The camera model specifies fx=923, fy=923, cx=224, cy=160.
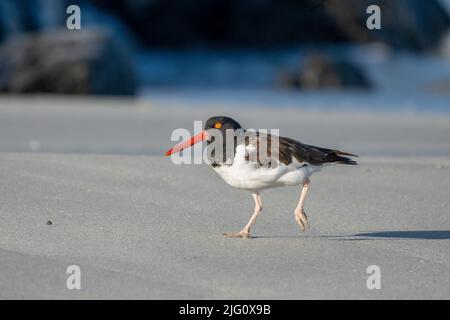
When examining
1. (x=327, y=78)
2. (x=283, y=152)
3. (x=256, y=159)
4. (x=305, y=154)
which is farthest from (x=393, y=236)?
(x=327, y=78)

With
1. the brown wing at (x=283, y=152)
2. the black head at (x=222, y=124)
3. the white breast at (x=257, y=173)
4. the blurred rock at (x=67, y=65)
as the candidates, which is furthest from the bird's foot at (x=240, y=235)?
the blurred rock at (x=67, y=65)

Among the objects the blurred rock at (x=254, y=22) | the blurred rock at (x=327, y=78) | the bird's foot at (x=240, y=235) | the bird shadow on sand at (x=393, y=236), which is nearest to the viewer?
the bird's foot at (x=240, y=235)

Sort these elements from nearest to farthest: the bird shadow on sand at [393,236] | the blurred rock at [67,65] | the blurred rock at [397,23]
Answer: the bird shadow on sand at [393,236] < the blurred rock at [67,65] < the blurred rock at [397,23]

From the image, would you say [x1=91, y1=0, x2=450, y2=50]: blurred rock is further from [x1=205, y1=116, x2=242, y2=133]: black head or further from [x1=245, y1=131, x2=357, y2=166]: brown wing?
[x1=205, y1=116, x2=242, y2=133]: black head

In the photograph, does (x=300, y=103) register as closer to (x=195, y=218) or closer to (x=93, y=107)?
(x=93, y=107)

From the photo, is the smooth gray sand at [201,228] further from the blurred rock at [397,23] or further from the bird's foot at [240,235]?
the blurred rock at [397,23]

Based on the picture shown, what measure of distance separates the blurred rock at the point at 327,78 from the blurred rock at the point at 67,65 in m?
Result: 6.77

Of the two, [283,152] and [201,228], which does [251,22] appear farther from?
[283,152]

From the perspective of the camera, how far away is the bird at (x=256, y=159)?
5988 mm

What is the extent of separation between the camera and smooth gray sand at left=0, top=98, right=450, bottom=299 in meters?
5.04

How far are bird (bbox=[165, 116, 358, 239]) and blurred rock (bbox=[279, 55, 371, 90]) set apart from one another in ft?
59.9

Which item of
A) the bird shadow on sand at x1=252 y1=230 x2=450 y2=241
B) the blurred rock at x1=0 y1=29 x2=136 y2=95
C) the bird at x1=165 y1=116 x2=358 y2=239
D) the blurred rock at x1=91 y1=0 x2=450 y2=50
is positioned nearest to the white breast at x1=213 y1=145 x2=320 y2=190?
the bird at x1=165 y1=116 x2=358 y2=239

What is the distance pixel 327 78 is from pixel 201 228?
19.3m

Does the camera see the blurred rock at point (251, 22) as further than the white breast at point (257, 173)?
Yes
